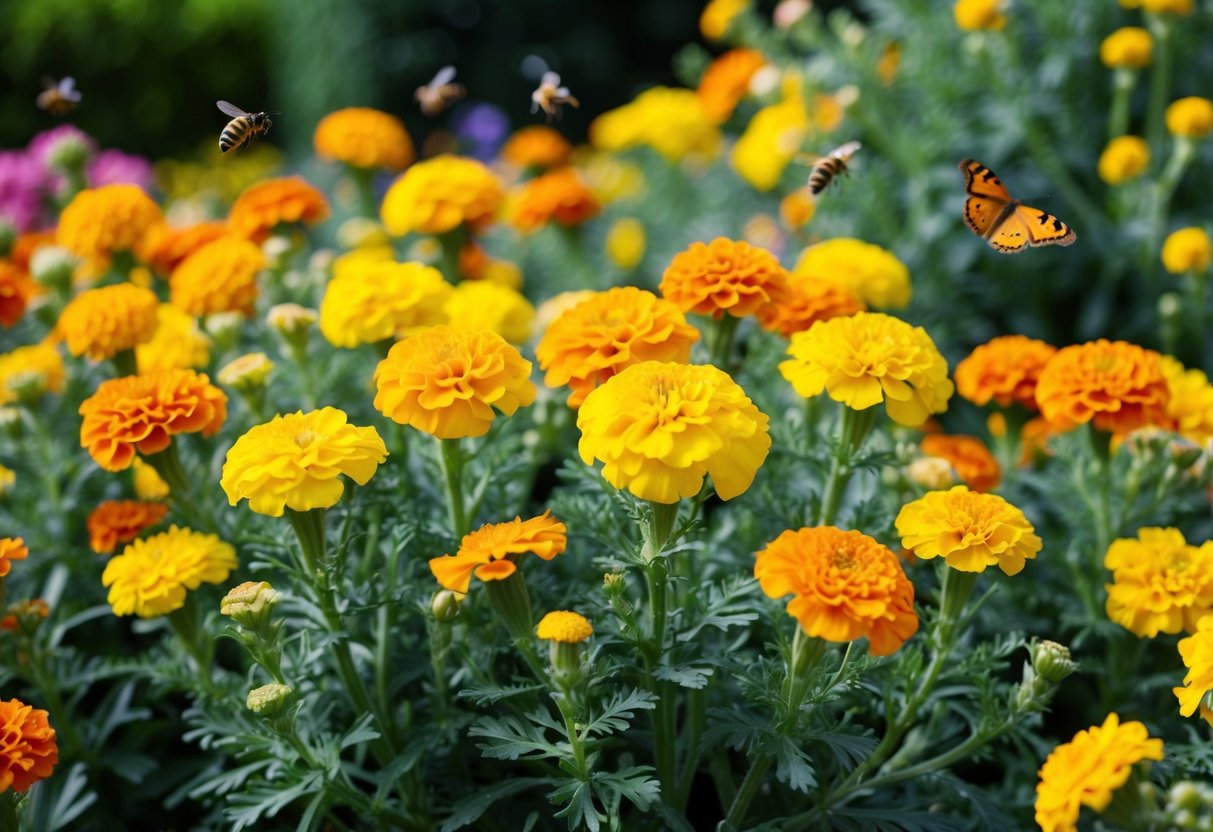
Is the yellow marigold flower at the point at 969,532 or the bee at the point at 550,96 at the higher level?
the bee at the point at 550,96

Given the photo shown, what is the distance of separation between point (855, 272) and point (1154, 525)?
0.74 metres

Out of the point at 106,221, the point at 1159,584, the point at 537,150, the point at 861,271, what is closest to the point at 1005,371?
the point at 861,271

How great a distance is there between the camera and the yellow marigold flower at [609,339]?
1.59m

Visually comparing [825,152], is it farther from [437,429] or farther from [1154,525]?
[437,429]

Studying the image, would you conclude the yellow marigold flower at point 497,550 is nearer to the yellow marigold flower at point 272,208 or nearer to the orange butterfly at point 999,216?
the orange butterfly at point 999,216

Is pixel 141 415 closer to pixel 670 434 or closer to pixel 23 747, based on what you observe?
pixel 23 747

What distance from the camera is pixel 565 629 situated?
1.38 metres

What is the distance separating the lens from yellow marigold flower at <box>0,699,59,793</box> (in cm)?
142

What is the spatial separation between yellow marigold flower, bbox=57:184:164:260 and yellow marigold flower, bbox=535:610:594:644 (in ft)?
4.98

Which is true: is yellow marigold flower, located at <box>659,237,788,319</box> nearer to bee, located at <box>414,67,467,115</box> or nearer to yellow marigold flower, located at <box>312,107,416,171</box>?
bee, located at <box>414,67,467,115</box>

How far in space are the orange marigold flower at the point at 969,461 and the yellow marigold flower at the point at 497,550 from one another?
88 centimetres

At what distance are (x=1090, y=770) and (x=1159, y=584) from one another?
1.73 feet

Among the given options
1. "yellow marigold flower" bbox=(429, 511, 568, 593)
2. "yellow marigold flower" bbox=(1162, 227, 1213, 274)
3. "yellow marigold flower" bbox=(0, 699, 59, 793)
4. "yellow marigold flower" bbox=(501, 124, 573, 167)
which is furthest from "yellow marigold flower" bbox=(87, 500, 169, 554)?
"yellow marigold flower" bbox=(1162, 227, 1213, 274)

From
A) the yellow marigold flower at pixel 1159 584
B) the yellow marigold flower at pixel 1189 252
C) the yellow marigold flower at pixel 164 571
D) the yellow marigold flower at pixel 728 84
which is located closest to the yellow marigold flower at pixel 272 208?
the yellow marigold flower at pixel 164 571
